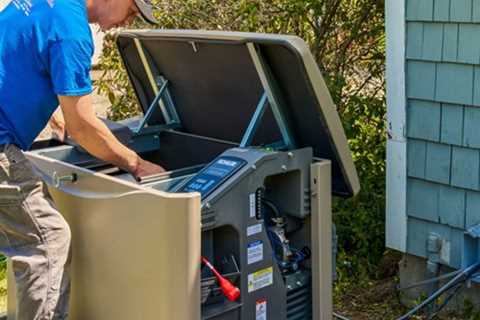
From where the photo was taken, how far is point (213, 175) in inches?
120

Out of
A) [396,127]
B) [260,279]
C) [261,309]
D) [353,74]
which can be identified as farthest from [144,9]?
[353,74]

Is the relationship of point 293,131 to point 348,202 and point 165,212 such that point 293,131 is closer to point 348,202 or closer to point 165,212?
point 165,212

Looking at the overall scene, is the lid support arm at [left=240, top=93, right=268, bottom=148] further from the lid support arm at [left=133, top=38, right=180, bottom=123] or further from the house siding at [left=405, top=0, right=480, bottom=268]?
the house siding at [left=405, top=0, right=480, bottom=268]

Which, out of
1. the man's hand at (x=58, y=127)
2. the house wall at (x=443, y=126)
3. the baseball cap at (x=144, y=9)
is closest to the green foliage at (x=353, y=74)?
the house wall at (x=443, y=126)

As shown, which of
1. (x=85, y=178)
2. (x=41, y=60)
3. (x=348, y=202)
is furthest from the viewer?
(x=348, y=202)

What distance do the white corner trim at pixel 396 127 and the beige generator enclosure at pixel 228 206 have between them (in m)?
0.84

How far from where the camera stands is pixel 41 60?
116 inches

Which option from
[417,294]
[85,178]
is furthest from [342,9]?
[85,178]

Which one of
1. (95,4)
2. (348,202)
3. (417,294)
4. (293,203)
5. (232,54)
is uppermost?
(95,4)

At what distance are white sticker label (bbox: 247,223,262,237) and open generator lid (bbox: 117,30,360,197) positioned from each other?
416 millimetres

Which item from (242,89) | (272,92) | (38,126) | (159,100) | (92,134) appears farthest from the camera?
(159,100)

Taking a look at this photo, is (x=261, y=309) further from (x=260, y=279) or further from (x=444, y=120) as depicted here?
(x=444, y=120)

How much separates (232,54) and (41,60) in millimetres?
830

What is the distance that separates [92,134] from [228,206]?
0.59m
